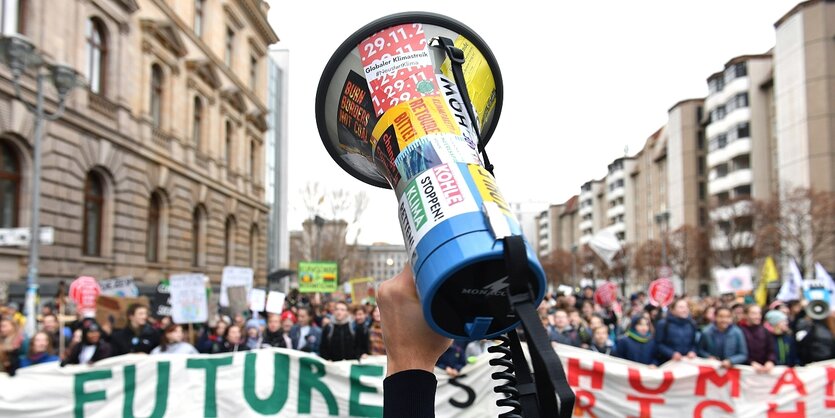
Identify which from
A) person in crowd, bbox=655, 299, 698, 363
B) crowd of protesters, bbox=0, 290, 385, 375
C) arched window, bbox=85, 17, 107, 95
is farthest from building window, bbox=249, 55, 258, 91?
person in crowd, bbox=655, 299, 698, 363

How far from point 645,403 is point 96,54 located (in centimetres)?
1814

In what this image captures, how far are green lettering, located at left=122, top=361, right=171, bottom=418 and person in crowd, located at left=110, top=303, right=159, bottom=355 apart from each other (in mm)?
1522

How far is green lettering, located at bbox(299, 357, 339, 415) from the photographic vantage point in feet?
23.7

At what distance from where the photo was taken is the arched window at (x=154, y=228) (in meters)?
23.6

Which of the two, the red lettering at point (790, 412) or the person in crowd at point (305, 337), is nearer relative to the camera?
the red lettering at point (790, 412)

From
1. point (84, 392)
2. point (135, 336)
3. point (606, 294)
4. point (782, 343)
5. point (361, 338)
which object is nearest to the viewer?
Result: point (84, 392)

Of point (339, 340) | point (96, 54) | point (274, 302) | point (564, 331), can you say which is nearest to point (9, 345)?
point (339, 340)

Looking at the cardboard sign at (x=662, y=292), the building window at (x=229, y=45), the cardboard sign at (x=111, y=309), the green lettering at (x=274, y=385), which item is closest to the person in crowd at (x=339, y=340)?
the green lettering at (x=274, y=385)

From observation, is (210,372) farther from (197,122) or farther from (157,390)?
(197,122)

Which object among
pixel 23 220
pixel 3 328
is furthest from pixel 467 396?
pixel 23 220

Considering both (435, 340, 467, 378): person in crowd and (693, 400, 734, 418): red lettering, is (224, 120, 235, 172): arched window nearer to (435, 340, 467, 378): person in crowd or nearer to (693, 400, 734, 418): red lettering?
(435, 340, 467, 378): person in crowd

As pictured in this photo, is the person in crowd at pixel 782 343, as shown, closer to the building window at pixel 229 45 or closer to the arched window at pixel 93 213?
the arched window at pixel 93 213

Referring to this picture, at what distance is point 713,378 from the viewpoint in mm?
7102

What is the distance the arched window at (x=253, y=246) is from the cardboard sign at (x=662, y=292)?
25.7 metres
